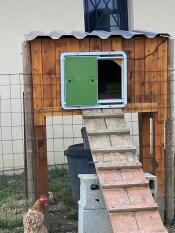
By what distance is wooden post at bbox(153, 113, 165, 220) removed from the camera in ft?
18.9

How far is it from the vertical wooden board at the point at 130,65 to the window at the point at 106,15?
9.97 feet

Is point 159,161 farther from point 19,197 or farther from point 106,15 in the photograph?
point 106,15

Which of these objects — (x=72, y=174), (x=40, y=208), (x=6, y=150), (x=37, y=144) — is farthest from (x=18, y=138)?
(x=40, y=208)

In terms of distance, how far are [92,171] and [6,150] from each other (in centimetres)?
243

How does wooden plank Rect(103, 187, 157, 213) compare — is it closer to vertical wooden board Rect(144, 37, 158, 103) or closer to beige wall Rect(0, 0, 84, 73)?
vertical wooden board Rect(144, 37, 158, 103)

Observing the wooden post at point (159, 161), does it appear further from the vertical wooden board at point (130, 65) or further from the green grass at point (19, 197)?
the green grass at point (19, 197)

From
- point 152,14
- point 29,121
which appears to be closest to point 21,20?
point 152,14

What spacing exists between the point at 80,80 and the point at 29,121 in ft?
2.34

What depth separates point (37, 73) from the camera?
5.45 meters

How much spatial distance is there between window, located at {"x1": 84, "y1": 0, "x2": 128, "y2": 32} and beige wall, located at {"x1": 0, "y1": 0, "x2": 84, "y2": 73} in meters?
0.43

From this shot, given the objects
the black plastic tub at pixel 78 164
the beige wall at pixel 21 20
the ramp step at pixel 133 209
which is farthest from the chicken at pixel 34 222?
the beige wall at pixel 21 20

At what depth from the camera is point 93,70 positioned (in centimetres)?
547

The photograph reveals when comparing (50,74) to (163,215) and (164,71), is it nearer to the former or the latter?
(164,71)

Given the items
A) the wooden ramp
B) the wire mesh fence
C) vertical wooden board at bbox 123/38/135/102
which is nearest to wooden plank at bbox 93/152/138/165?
the wooden ramp
